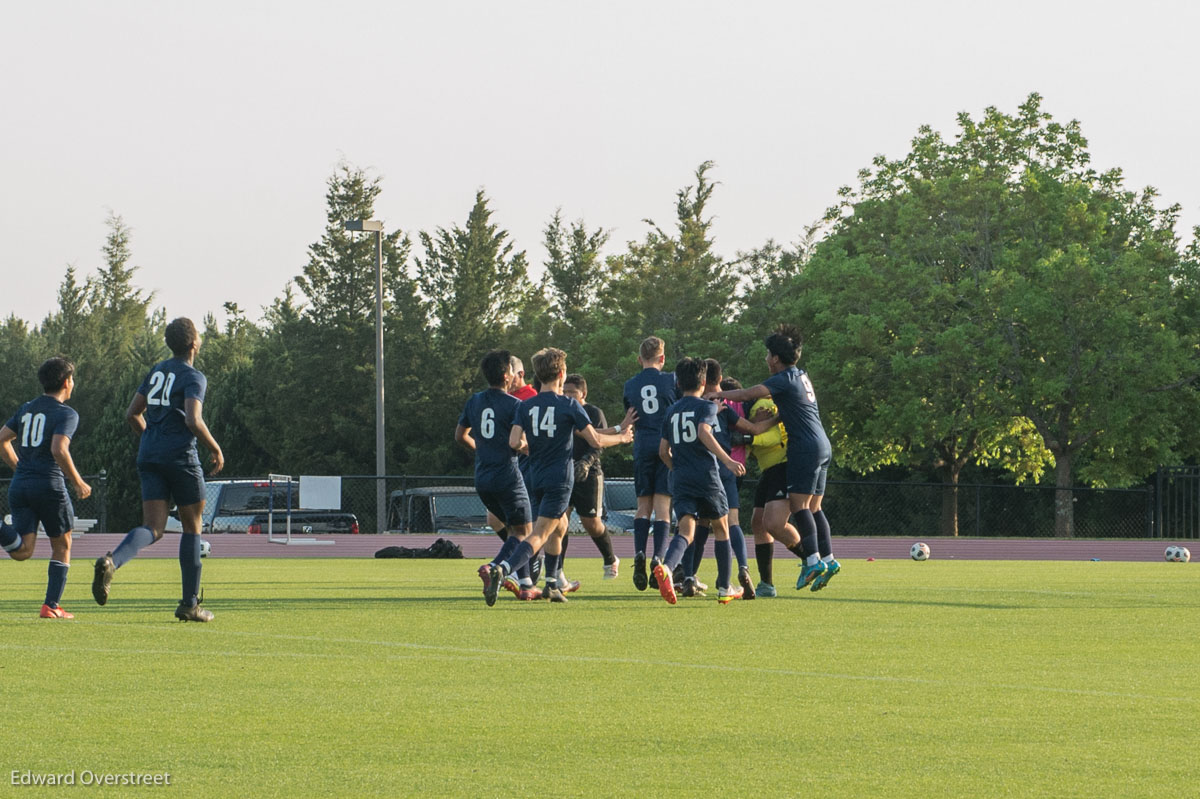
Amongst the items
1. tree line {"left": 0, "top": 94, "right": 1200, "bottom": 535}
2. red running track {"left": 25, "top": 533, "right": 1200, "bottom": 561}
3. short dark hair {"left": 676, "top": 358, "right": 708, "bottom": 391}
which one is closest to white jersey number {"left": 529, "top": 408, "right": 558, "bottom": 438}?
short dark hair {"left": 676, "top": 358, "right": 708, "bottom": 391}

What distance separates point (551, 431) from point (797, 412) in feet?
6.72

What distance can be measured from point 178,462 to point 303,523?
2117 centimetres

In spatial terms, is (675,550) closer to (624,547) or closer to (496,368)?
(496,368)

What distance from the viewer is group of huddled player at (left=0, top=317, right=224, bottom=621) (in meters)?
10.7

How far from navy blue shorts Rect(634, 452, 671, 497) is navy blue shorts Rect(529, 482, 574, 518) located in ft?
5.25

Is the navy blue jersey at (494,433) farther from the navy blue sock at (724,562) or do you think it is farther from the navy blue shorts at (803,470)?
the navy blue shorts at (803,470)

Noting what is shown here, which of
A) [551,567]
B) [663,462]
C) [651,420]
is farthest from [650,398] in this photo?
[551,567]

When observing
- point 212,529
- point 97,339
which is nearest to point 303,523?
point 212,529

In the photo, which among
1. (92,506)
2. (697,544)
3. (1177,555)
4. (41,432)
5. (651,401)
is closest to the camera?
(41,432)

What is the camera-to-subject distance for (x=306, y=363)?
6788cm

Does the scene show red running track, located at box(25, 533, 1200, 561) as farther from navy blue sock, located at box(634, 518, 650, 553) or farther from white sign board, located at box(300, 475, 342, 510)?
navy blue sock, located at box(634, 518, 650, 553)

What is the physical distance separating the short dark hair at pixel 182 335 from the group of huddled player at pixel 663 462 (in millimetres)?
2633

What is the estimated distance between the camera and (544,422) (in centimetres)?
1261

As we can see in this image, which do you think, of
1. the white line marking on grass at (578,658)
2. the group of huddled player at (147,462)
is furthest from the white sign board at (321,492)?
the white line marking on grass at (578,658)
